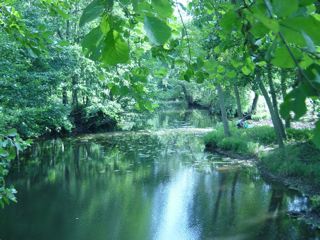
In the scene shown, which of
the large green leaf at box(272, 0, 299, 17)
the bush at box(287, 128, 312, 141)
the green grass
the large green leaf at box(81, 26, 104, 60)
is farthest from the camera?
the bush at box(287, 128, 312, 141)

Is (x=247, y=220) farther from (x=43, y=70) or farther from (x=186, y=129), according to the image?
(x=186, y=129)

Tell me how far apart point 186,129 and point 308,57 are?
24987 millimetres

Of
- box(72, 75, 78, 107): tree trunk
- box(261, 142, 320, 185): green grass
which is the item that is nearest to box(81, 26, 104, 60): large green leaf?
box(261, 142, 320, 185): green grass

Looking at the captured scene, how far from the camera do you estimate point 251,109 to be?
97.9ft

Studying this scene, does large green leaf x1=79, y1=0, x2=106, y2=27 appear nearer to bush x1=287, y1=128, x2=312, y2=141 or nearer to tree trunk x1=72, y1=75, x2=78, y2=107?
bush x1=287, y1=128, x2=312, y2=141

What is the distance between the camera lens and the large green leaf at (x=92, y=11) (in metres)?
0.95

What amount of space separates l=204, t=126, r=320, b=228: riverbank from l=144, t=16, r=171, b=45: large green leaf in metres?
9.52

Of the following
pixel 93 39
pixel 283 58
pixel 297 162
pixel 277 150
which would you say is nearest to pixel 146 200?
pixel 297 162

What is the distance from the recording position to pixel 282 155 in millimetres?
13430

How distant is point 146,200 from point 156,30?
11.2m

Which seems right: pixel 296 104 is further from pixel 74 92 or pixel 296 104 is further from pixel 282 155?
pixel 74 92

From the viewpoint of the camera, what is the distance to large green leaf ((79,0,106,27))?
0.95m

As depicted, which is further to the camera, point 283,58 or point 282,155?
point 282,155

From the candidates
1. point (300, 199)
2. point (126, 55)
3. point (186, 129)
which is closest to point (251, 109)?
point (186, 129)
